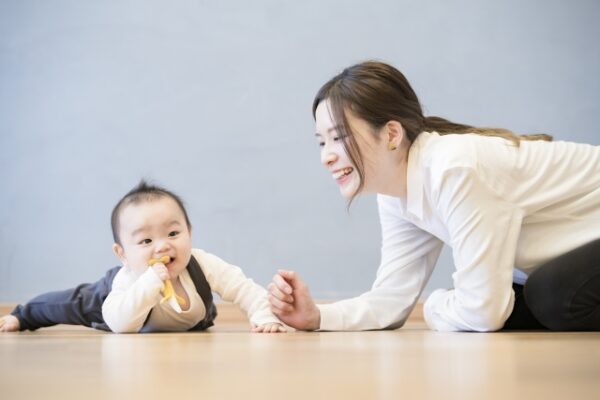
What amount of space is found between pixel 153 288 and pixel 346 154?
506 millimetres

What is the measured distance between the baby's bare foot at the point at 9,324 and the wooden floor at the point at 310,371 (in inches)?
31.8

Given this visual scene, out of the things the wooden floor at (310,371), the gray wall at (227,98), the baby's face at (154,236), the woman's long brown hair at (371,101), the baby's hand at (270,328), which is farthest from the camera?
the gray wall at (227,98)

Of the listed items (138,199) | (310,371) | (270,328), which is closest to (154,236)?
(138,199)

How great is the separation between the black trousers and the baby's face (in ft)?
2.51

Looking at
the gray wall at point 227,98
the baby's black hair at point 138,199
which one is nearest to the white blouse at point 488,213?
the baby's black hair at point 138,199

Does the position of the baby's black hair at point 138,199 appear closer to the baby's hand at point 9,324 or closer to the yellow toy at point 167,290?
the yellow toy at point 167,290

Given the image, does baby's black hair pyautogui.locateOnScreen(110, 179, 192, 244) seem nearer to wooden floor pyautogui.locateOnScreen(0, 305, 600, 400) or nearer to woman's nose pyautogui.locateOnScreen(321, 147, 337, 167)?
woman's nose pyautogui.locateOnScreen(321, 147, 337, 167)

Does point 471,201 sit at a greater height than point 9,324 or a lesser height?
greater

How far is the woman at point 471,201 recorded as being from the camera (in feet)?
4.98

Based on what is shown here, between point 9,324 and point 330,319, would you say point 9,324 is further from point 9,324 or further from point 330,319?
point 330,319

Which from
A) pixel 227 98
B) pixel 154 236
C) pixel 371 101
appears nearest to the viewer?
pixel 371 101

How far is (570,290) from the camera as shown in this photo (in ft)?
4.91

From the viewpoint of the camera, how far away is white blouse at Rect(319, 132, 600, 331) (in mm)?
1521

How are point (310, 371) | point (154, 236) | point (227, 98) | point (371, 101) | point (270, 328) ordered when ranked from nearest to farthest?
point (310, 371)
point (371, 101)
point (270, 328)
point (154, 236)
point (227, 98)
